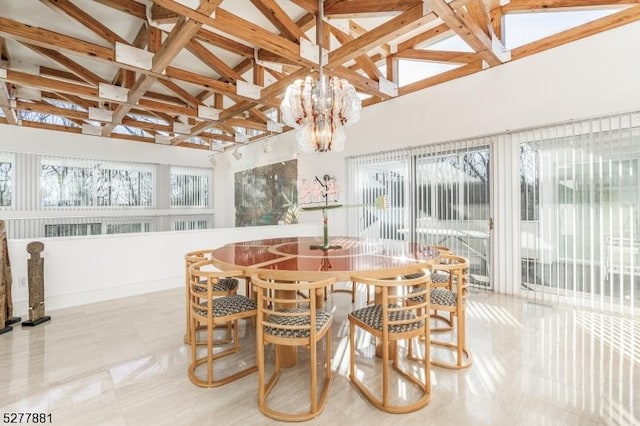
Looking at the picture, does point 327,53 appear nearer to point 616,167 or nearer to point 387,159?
point 387,159

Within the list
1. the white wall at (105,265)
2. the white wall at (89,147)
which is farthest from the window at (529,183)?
the white wall at (89,147)

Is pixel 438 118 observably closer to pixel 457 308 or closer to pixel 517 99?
pixel 517 99

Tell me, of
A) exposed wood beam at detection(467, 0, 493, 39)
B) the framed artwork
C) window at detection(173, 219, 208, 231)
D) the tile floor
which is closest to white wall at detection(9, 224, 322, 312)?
the tile floor

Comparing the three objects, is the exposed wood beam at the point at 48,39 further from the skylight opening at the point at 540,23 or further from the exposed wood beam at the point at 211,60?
the skylight opening at the point at 540,23

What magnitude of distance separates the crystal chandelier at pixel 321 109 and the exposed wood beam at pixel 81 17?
245 centimetres

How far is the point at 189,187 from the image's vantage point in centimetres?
909

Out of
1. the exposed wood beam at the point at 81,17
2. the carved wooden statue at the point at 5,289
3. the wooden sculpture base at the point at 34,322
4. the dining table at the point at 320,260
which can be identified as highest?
the exposed wood beam at the point at 81,17

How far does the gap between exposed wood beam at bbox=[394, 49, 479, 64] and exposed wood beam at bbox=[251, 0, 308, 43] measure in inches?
79.2

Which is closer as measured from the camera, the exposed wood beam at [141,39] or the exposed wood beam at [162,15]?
the exposed wood beam at [162,15]

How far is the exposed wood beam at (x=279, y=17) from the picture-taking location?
3.40 metres

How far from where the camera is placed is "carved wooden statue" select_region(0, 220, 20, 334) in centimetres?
304

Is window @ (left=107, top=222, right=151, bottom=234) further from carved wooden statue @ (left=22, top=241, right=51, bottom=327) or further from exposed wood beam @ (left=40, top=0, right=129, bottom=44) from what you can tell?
exposed wood beam @ (left=40, top=0, right=129, bottom=44)

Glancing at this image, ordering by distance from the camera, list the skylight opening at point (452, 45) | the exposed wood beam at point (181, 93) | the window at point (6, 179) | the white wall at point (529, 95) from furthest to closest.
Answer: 1. the window at point (6, 179)
2. the exposed wood beam at point (181, 93)
3. the skylight opening at point (452, 45)
4. the white wall at point (529, 95)

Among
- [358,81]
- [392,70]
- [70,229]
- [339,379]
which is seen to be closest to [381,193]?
[358,81]
